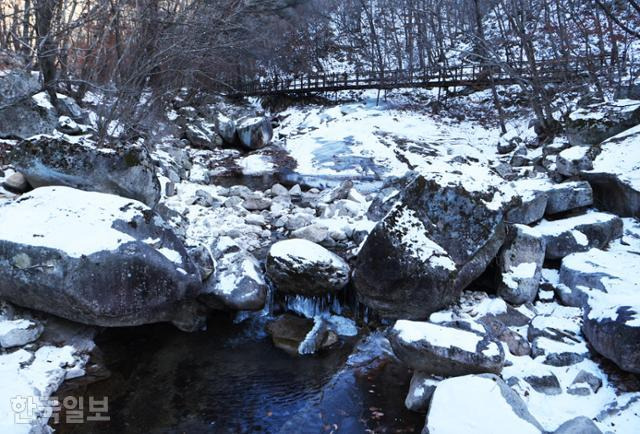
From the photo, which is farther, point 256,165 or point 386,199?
point 256,165

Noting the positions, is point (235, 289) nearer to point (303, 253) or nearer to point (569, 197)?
point (303, 253)

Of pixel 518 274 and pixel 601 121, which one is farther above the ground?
pixel 601 121

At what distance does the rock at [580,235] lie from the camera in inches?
212

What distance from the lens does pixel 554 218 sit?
20.0 feet

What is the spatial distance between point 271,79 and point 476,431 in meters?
22.1

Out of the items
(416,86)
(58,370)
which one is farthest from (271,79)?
(58,370)

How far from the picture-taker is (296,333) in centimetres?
507

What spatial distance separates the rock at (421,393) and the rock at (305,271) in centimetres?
177

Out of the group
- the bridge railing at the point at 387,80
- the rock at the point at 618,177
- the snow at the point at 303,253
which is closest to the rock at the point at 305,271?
the snow at the point at 303,253

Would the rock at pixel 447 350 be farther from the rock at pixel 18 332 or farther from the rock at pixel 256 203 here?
the rock at pixel 256 203

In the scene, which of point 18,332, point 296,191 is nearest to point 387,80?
point 296,191

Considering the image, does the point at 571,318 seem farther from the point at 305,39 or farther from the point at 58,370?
the point at 305,39

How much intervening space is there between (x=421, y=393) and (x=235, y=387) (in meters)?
1.69

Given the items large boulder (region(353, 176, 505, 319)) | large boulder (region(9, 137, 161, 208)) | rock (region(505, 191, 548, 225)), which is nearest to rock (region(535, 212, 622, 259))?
rock (region(505, 191, 548, 225))
